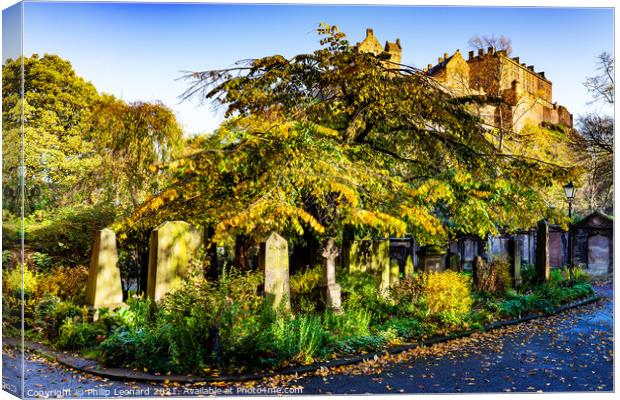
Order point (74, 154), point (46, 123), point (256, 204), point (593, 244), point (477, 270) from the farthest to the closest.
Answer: point (593, 244) → point (477, 270) → point (74, 154) → point (256, 204) → point (46, 123)

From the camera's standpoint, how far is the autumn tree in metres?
6.82

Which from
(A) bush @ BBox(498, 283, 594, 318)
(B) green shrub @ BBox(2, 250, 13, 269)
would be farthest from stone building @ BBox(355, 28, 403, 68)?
(B) green shrub @ BBox(2, 250, 13, 269)

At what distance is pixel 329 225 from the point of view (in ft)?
25.5

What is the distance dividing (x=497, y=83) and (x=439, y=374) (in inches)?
175

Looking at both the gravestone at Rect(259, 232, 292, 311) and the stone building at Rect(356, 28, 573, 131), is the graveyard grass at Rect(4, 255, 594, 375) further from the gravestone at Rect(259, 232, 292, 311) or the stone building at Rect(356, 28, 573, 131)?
the stone building at Rect(356, 28, 573, 131)

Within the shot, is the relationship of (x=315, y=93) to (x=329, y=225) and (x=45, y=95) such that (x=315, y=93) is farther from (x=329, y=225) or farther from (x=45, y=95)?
(x=45, y=95)

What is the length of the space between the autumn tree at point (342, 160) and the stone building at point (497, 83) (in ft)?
0.72

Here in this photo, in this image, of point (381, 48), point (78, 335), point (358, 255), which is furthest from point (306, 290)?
point (381, 48)

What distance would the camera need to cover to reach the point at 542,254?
11445mm

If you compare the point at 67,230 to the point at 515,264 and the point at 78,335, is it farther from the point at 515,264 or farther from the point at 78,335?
the point at 515,264

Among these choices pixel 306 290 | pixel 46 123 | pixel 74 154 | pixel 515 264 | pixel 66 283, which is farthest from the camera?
pixel 515 264

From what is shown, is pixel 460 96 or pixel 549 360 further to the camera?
pixel 460 96

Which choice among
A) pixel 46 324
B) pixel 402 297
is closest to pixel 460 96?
pixel 402 297

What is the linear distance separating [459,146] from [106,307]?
212 inches
